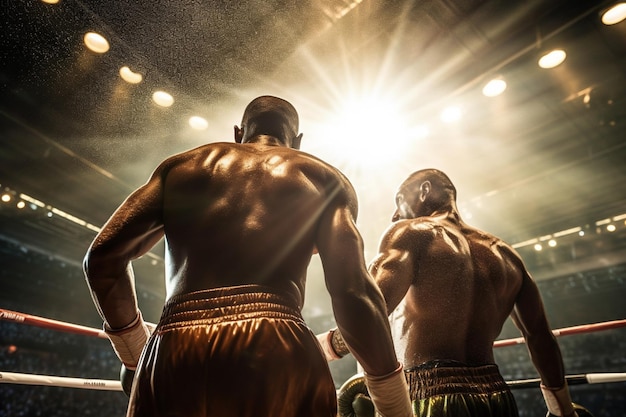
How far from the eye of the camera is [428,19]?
364 centimetres

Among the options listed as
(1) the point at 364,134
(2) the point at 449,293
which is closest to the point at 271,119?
(2) the point at 449,293

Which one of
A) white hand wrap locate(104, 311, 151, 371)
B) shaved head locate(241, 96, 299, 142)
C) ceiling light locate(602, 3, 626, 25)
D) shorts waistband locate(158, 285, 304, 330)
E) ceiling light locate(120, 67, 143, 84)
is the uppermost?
ceiling light locate(120, 67, 143, 84)

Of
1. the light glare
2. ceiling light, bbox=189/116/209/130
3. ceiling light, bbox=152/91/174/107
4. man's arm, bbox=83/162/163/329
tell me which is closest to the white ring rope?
man's arm, bbox=83/162/163/329

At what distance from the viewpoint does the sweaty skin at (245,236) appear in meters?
1.18

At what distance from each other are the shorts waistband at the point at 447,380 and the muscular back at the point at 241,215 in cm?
75

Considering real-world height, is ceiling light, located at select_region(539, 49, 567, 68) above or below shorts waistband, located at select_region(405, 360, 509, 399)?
above

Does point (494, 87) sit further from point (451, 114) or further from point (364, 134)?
point (364, 134)

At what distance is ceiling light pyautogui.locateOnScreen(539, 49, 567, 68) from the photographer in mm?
4066

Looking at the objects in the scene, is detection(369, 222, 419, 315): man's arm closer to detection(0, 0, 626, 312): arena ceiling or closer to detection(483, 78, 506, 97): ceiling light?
detection(0, 0, 626, 312): arena ceiling

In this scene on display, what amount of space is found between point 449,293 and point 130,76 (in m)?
3.96

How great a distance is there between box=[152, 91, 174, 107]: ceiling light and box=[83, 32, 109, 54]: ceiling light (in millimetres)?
693

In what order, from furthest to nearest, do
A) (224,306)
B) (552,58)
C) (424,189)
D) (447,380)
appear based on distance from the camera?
(552,58)
(424,189)
(447,380)
(224,306)

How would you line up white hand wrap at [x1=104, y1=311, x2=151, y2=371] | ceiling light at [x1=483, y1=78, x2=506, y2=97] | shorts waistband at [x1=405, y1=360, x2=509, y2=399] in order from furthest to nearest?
ceiling light at [x1=483, y1=78, x2=506, y2=97] < shorts waistband at [x1=405, y1=360, x2=509, y2=399] < white hand wrap at [x1=104, y1=311, x2=151, y2=371]

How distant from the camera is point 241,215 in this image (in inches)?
49.1
